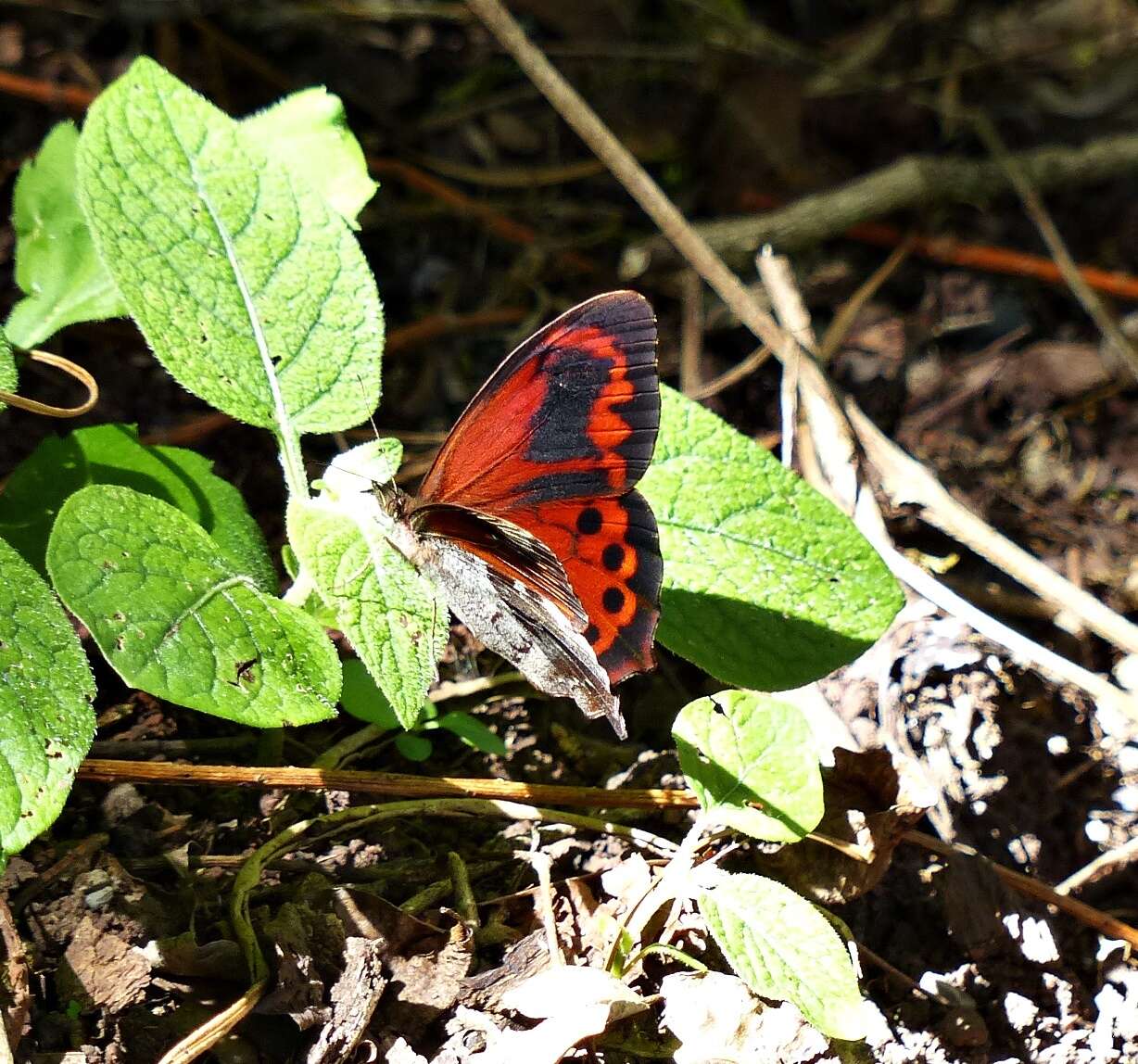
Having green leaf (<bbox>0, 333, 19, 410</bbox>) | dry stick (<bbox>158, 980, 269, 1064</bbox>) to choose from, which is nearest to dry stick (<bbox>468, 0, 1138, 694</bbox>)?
green leaf (<bbox>0, 333, 19, 410</bbox>)

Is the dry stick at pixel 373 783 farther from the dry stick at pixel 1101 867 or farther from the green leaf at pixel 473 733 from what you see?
the dry stick at pixel 1101 867

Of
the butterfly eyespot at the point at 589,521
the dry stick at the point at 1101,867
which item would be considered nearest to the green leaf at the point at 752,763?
the butterfly eyespot at the point at 589,521

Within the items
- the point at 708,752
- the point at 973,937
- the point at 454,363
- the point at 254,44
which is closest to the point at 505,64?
the point at 254,44

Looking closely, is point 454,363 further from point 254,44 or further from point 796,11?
point 796,11

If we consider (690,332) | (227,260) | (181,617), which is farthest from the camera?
(690,332)

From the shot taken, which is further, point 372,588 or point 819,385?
point 819,385

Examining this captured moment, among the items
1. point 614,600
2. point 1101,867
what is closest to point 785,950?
point 614,600

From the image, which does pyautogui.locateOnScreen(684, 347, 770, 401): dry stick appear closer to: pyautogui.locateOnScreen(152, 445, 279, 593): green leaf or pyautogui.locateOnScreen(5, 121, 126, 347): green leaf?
pyautogui.locateOnScreen(152, 445, 279, 593): green leaf

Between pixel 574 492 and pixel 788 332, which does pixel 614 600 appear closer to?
pixel 574 492
